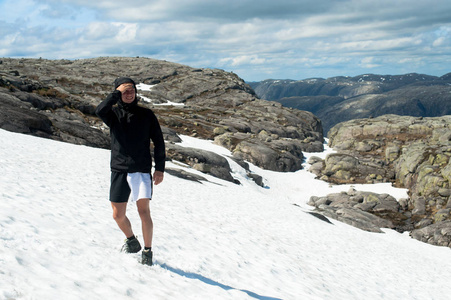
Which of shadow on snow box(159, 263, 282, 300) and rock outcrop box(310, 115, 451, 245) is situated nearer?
shadow on snow box(159, 263, 282, 300)

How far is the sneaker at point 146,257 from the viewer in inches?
296

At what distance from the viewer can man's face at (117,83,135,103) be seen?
6.97 m

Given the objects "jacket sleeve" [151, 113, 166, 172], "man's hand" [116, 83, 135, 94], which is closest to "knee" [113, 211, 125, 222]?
"jacket sleeve" [151, 113, 166, 172]

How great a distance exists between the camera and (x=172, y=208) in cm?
1638

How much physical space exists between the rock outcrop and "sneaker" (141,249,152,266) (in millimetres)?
35740

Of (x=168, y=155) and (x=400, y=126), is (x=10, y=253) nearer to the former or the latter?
(x=168, y=155)

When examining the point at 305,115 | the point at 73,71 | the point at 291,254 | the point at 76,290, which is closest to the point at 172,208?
the point at 291,254

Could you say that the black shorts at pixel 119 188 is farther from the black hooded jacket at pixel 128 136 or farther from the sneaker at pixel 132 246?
the sneaker at pixel 132 246

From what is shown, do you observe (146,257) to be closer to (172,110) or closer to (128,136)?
(128,136)

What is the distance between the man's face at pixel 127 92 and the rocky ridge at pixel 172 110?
27.7 meters

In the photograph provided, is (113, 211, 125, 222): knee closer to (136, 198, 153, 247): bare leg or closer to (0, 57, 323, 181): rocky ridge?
(136, 198, 153, 247): bare leg

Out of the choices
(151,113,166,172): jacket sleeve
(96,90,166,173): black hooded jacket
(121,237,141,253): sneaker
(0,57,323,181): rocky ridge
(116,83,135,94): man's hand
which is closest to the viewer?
(116,83,135,94): man's hand

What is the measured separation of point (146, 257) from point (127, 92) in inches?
148

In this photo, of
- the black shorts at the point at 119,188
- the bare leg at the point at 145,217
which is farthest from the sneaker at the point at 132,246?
the black shorts at the point at 119,188
